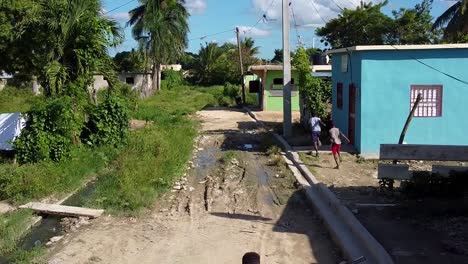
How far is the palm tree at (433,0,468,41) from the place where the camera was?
26.2m

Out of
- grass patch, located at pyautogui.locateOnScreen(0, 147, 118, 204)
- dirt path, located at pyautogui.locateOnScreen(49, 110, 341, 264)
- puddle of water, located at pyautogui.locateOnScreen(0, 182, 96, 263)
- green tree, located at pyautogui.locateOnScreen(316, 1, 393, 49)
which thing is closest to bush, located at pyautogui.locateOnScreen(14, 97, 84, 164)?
grass patch, located at pyautogui.locateOnScreen(0, 147, 118, 204)

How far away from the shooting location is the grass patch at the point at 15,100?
2734 cm

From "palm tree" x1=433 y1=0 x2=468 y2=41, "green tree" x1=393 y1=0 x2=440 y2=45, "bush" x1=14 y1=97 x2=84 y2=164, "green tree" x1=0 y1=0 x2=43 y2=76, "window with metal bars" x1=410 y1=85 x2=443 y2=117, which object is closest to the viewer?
"bush" x1=14 y1=97 x2=84 y2=164

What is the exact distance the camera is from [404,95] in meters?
16.0

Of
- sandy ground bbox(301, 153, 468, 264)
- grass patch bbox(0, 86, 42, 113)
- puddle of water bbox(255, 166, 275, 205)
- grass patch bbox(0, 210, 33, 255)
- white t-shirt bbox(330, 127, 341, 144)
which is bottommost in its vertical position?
puddle of water bbox(255, 166, 275, 205)

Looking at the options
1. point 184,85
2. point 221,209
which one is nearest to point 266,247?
point 221,209

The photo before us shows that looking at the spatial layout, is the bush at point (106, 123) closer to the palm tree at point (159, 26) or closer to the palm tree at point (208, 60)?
the palm tree at point (159, 26)

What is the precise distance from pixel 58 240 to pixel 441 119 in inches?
457

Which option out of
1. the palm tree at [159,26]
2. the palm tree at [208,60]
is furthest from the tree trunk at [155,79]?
the palm tree at [208,60]

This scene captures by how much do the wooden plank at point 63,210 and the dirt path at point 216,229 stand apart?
39cm

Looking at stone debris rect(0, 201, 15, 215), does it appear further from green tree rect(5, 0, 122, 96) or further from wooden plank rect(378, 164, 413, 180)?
wooden plank rect(378, 164, 413, 180)

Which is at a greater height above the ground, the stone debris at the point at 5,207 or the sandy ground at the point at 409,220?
the sandy ground at the point at 409,220

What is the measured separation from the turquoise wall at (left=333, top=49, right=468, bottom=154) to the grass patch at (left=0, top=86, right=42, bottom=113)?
15280 mm

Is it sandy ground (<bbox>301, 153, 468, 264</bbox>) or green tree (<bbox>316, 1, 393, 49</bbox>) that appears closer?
sandy ground (<bbox>301, 153, 468, 264</bbox>)
